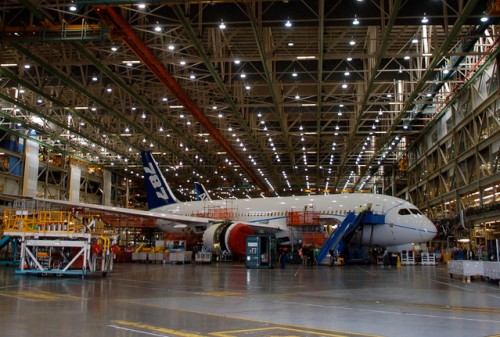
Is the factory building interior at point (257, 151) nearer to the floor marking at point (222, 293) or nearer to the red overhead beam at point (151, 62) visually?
the red overhead beam at point (151, 62)

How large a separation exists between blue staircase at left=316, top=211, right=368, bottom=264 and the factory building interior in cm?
11

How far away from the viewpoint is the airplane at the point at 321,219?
2780 cm

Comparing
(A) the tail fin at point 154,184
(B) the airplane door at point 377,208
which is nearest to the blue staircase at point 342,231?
(B) the airplane door at point 377,208

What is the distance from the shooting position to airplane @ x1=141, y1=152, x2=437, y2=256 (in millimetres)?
27797

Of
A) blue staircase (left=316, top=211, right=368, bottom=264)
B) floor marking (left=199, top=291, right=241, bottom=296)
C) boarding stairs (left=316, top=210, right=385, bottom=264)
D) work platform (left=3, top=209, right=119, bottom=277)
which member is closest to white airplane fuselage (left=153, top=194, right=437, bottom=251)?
boarding stairs (left=316, top=210, right=385, bottom=264)

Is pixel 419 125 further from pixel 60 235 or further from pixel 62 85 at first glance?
pixel 60 235

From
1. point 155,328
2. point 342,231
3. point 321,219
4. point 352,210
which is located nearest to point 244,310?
point 155,328

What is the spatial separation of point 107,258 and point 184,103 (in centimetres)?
1258

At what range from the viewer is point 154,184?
42.3 metres

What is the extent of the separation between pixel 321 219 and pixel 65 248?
54.6ft

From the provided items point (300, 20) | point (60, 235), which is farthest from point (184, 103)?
point (60, 235)

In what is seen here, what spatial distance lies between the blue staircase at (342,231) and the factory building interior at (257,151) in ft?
0.37

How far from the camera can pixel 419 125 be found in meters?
41.6

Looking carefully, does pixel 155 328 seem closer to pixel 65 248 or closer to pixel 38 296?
pixel 38 296
